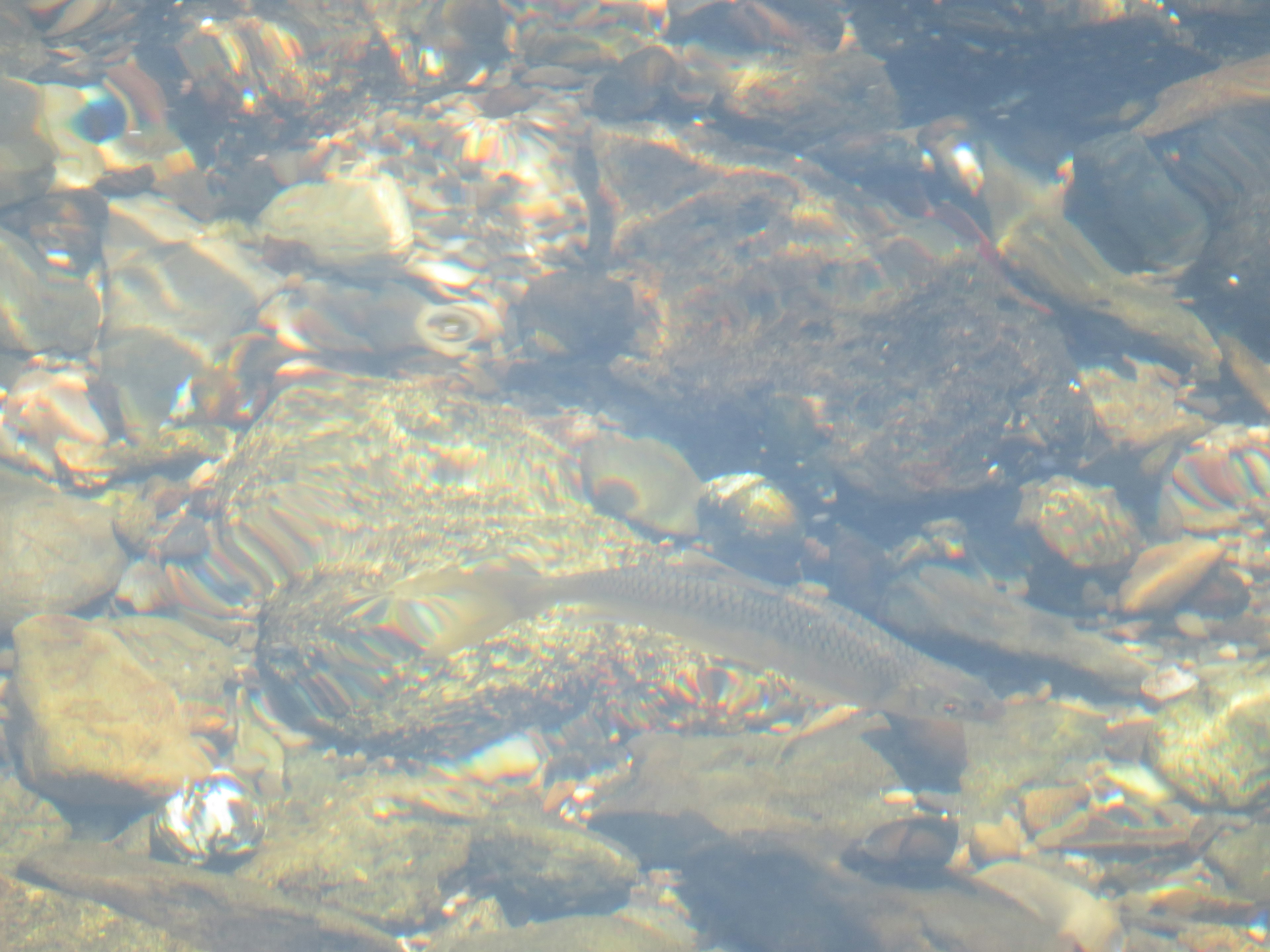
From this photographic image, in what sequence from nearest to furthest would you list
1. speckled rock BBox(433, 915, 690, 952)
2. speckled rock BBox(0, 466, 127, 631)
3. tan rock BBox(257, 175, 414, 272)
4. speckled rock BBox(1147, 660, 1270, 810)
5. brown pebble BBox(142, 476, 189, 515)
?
1. speckled rock BBox(433, 915, 690, 952)
2. speckled rock BBox(1147, 660, 1270, 810)
3. speckled rock BBox(0, 466, 127, 631)
4. brown pebble BBox(142, 476, 189, 515)
5. tan rock BBox(257, 175, 414, 272)

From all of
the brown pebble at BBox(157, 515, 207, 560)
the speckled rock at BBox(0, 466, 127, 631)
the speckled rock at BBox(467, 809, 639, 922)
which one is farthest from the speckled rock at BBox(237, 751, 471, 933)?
the speckled rock at BBox(0, 466, 127, 631)

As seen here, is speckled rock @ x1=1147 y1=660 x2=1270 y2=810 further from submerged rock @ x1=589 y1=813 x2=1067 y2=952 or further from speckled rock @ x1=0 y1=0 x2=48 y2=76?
speckled rock @ x1=0 y1=0 x2=48 y2=76

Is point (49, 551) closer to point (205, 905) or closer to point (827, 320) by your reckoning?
point (205, 905)

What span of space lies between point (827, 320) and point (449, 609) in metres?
3.55

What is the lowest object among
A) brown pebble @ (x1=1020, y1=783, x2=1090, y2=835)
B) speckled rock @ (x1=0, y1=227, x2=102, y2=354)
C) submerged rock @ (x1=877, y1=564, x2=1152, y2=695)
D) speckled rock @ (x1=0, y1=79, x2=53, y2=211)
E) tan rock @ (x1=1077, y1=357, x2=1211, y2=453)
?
brown pebble @ (x1=1020, y1=783, x2=1090, y2=835)

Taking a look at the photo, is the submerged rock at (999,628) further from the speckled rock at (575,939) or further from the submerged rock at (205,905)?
the submerged rock at (205,905)

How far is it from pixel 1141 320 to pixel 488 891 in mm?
6109

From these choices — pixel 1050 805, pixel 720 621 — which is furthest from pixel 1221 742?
pixel 720 621

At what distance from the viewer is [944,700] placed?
168 inches

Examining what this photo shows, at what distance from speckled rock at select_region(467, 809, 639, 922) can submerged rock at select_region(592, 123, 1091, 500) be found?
10.3 ft

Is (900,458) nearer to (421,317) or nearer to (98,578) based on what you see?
(421,317)

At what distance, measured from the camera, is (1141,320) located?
545cm

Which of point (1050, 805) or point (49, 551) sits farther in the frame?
point (49, 551)

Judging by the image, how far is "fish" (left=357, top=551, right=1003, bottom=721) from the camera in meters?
4.32
